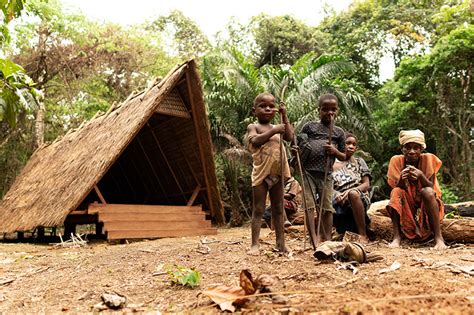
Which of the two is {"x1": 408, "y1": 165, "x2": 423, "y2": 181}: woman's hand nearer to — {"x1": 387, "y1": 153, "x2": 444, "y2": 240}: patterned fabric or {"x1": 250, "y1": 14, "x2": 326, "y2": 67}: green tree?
{"x1": 387, "y1": 153, "x2": 444, "y2": 240}: patterned fabric

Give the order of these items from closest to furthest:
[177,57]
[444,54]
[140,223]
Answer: [140,223]
[444,54]
[177,57]

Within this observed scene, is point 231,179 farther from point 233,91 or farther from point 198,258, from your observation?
point 198,258

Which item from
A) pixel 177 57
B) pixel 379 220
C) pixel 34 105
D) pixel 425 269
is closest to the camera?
pixel 425 269

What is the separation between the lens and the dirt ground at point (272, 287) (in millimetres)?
1725

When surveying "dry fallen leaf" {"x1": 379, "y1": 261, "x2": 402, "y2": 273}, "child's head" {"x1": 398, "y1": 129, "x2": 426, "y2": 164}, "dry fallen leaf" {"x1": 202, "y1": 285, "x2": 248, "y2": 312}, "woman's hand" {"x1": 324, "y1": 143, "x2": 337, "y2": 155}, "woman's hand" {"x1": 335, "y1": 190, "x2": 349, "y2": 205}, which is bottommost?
"dry fallen leaf" {"x1": 202, "y1": 285, "x2": 248, "y2": 312}

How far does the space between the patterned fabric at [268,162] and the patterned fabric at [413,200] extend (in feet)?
4.55

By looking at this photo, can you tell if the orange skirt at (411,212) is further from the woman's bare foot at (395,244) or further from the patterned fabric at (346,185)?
the patterned fabric at (346,185)

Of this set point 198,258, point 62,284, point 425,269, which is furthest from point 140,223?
point 425,269

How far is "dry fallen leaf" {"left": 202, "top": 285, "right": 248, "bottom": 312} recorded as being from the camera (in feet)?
6.04

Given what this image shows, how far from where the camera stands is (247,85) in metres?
12.4

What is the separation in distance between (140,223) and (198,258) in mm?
3861

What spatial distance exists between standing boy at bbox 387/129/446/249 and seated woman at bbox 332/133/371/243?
303 mm

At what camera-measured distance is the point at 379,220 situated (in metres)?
4.80

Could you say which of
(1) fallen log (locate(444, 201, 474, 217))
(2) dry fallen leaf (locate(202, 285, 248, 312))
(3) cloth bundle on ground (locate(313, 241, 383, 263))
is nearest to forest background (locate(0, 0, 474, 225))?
(1) fallen log (locate(444, 201, 474, 217))
